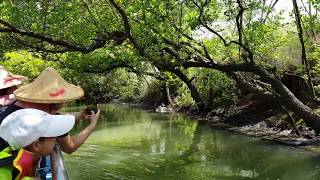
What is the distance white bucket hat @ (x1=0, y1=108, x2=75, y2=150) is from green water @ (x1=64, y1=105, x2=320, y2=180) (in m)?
7.25

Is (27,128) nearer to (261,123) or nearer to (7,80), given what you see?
(7,80)

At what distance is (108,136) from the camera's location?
54.6 ft

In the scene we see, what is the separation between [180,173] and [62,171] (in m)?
7.31

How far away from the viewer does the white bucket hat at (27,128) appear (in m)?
2.41

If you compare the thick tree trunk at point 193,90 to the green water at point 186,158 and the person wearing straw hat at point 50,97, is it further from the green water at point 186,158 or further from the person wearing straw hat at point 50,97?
the person wearing straw hat at point 50,97

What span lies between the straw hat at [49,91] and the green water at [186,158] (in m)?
6.64

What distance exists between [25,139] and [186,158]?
9739mm

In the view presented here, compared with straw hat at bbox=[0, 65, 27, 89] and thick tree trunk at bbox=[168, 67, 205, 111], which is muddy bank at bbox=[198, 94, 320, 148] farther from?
straw hat at bbox=[0, 65, 27, 89]

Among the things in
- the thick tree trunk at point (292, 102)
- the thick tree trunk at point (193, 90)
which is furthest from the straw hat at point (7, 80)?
the thick tree trunk at point (193, 90)

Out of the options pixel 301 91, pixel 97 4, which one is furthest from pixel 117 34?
pixel 301 91

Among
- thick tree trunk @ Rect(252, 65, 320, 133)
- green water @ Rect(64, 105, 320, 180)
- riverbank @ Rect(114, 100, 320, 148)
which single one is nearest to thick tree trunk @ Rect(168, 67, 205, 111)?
riverbank @ Rect(114, 100, 320, 148)

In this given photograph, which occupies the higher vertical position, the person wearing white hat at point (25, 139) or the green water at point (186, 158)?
the person wearing white hat at point (25, 139)

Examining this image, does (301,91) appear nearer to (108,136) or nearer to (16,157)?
(108,136)

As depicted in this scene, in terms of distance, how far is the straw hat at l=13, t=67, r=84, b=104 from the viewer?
2.95m
